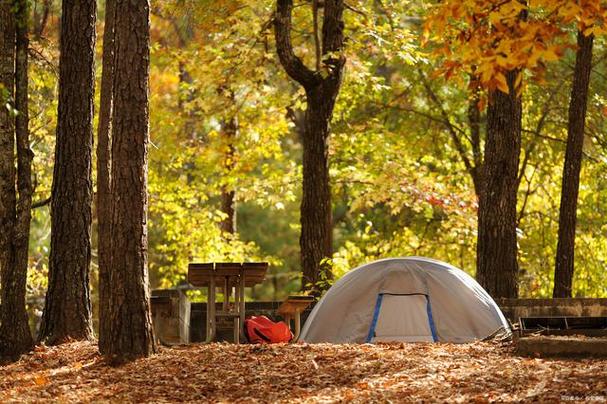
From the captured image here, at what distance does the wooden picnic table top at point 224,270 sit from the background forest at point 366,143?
6.83 metres

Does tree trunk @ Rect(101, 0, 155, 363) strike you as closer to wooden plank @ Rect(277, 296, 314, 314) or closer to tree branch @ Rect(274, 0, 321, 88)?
wooden plank @ Rect(277, 296, 314, 314)

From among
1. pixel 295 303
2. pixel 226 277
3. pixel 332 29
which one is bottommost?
pixel 295 303

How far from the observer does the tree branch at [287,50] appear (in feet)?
56.1

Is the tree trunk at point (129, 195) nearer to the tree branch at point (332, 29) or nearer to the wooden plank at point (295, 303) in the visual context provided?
the wooden plank at point (295, 303)

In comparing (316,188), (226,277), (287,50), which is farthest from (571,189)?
(226,277)

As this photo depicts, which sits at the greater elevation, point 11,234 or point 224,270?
point 11,234

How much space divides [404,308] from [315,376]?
3819mm

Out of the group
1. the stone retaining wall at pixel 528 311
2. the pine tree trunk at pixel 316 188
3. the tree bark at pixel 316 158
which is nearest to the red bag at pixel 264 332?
the stone retaining wall at pixel 528 311

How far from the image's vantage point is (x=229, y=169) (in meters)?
24.9

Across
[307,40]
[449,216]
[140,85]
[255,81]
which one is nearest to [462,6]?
[140,85]

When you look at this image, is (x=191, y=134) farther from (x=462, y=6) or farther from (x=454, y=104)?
(x=462, y=6)

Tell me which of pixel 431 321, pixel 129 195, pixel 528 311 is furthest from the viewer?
pixel 528 311

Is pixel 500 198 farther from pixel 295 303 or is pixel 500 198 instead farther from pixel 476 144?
pixel 476 144

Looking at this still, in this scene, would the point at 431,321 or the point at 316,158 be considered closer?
the point at 431,321
